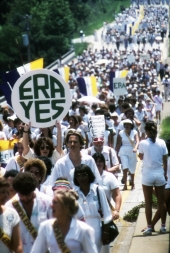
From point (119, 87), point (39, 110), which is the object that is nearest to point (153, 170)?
point (39, 110)

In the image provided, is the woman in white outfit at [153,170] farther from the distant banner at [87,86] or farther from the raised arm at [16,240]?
the distant banner at [87,86]

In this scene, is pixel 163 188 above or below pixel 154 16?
below

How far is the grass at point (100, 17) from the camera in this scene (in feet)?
349

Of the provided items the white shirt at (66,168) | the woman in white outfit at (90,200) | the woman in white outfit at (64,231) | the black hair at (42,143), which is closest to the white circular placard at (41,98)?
the black hair at (42,143)

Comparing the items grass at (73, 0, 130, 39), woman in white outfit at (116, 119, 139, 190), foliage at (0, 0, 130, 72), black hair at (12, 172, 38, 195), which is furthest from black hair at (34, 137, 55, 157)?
grass at (73, 0, 130, 39)

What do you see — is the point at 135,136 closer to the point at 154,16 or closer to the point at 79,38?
the point at 79,38

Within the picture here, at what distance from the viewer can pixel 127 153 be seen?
1645 centimetres

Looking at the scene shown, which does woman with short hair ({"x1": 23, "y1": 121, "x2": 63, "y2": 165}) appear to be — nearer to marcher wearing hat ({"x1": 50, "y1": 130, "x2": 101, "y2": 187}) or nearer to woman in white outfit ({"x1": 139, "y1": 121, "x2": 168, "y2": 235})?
marcher wearing hat ({"x1": 50, "y1": 130, "x2": 101, "y2": 187})

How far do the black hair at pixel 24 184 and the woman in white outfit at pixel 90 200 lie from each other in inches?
37.1

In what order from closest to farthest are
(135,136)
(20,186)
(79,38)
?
(20,186) → (135,136) → (79,38)

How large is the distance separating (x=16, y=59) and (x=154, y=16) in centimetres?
4530

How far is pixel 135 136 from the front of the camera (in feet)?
53.5

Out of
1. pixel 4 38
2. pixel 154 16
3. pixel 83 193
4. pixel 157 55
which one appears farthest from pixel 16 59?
pixel 83 193

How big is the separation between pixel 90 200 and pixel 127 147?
7.96 meters
